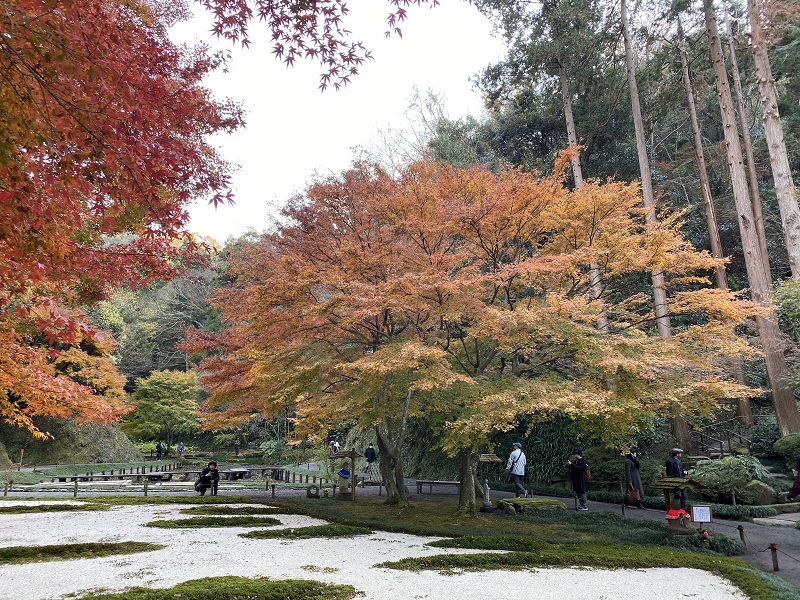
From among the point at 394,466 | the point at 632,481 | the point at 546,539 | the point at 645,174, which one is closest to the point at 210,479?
the point at 394,466

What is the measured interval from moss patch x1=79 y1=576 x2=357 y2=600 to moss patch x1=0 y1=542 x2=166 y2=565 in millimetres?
2407

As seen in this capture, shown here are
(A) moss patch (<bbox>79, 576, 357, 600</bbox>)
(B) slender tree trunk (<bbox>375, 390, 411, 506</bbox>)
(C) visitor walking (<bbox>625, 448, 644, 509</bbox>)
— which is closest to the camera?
(A) moss patch (<bbox>79, 576, 357, 600</bbox>)

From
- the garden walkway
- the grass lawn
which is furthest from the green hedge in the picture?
the grass lawn

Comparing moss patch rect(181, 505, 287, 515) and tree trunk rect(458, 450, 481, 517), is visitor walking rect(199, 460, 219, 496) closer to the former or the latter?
moss patch rect(181, 505, 287, 515)

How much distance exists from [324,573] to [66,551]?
396cm

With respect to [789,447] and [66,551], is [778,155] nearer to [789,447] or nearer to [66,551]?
[789,447]

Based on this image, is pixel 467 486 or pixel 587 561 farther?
pixel 467 486

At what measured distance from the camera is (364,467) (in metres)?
20.9

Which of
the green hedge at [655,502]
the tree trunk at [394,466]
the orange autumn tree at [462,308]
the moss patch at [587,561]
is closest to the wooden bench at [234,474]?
the tree trunk at [394,466]

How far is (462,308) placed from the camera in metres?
9.48

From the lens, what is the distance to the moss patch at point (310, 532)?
28.6 ft

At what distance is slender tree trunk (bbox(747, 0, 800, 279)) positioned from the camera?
12.8 m

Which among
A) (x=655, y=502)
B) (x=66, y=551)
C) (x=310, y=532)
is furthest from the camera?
(x=655, y=502)

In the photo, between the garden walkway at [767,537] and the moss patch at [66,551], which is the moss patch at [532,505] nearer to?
the garden walkway at [767,537]
